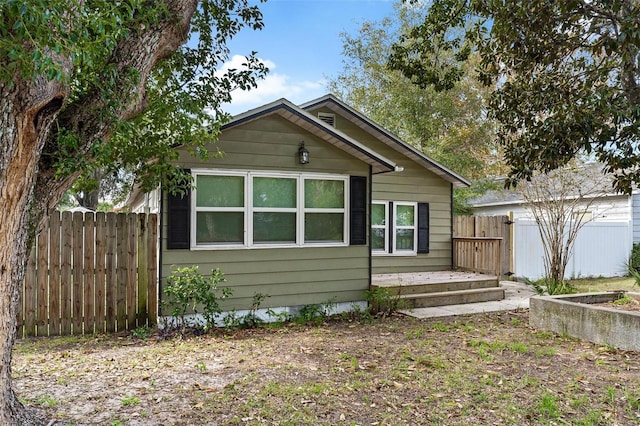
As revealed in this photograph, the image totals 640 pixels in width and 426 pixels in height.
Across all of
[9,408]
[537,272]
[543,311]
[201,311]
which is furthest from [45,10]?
[537,272]

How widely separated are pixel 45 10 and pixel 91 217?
4.98 meters

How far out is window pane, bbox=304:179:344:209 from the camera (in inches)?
308

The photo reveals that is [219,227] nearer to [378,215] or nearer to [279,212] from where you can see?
[279,212]

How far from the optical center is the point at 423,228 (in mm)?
11570

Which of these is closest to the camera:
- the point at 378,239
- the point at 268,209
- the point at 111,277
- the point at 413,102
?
the point at 111,277

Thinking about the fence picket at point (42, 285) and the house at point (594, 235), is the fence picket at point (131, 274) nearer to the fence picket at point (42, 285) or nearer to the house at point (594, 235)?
the fence picket at point (42, 285)

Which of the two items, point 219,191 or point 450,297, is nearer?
point 219,191

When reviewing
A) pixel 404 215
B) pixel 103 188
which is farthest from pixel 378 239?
pixel 103 188

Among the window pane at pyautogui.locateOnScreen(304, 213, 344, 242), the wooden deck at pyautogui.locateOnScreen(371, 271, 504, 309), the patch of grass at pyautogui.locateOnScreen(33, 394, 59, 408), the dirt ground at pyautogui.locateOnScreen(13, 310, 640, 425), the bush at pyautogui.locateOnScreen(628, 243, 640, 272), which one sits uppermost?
the window pane at pyautogui.locateOnScreen(304, 213, 344, 242)

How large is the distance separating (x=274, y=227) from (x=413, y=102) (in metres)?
13.0

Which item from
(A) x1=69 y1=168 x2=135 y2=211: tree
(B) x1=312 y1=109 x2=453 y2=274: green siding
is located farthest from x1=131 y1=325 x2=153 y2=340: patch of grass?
(B) x1=312 y1=109 x2=453 y2=274: green siding

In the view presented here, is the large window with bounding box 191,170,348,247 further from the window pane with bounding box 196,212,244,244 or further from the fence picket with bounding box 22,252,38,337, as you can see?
the fence picket with bounding box 22,252,38,337

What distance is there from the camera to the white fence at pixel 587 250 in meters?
12.2

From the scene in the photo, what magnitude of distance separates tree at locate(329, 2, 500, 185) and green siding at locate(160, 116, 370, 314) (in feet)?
36.1
